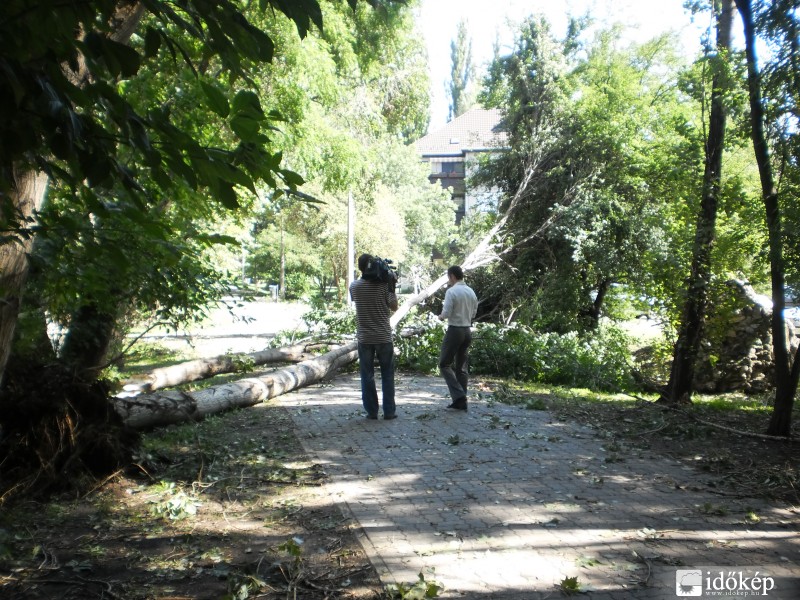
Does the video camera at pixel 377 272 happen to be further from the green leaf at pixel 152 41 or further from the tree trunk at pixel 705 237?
the green leaf at pixel 152 41

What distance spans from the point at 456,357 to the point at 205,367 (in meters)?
5.79

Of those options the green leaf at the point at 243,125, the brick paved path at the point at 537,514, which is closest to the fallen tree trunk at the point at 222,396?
the brick paved path at the point at 537,514

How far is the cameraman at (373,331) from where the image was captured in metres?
9.18

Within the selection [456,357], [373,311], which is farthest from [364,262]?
[456,357]

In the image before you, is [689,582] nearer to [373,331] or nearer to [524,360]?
[373,331]

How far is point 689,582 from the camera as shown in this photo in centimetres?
404

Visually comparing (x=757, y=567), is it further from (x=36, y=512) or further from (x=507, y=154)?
(x=507, y=154)

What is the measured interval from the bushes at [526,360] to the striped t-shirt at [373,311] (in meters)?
5.93

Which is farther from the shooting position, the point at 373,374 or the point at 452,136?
the point at 452,136

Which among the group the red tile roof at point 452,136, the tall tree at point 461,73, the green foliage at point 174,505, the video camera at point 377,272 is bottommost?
the green foliage at point 174,505

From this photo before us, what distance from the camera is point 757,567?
4.24m

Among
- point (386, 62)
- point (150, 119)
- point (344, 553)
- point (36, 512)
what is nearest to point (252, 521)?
point (344, 553)

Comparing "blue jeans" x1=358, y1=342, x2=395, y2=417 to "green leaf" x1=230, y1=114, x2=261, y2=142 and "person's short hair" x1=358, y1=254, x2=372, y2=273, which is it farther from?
"green leaf" x1=230, y1=114, x2=261, y2=142

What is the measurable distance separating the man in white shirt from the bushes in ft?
16.3
